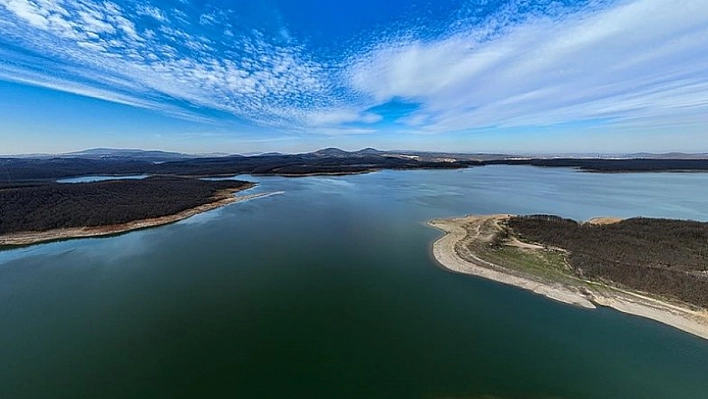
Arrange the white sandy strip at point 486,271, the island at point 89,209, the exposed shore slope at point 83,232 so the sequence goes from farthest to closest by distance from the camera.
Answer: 1. the island at point 89,209
2. the exposed shore slope at point 83,232
3. the white sandy strip at point 486,271

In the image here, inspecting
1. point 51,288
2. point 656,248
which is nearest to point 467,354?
point 656,248

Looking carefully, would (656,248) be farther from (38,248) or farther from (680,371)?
(38,248)

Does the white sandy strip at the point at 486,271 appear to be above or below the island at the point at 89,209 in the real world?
below

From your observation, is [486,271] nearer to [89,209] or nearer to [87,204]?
[89,209]

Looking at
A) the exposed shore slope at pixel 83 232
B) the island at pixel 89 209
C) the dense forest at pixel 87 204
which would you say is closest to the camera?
the exposed shore slope at pixel 83 232

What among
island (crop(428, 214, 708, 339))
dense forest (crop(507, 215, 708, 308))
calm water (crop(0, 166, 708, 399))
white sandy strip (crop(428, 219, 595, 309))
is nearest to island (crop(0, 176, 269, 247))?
calm water (crop(0, 166, 708, 399))

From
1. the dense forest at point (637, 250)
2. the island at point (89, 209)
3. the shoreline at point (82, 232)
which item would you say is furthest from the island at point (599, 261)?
the island at point (89, 209)

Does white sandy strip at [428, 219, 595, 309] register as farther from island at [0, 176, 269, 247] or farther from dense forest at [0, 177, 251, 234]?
dense forest at [0, 177, 251, 234]

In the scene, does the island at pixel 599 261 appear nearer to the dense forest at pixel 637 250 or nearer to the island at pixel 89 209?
the dense forest at pixel 637 250
